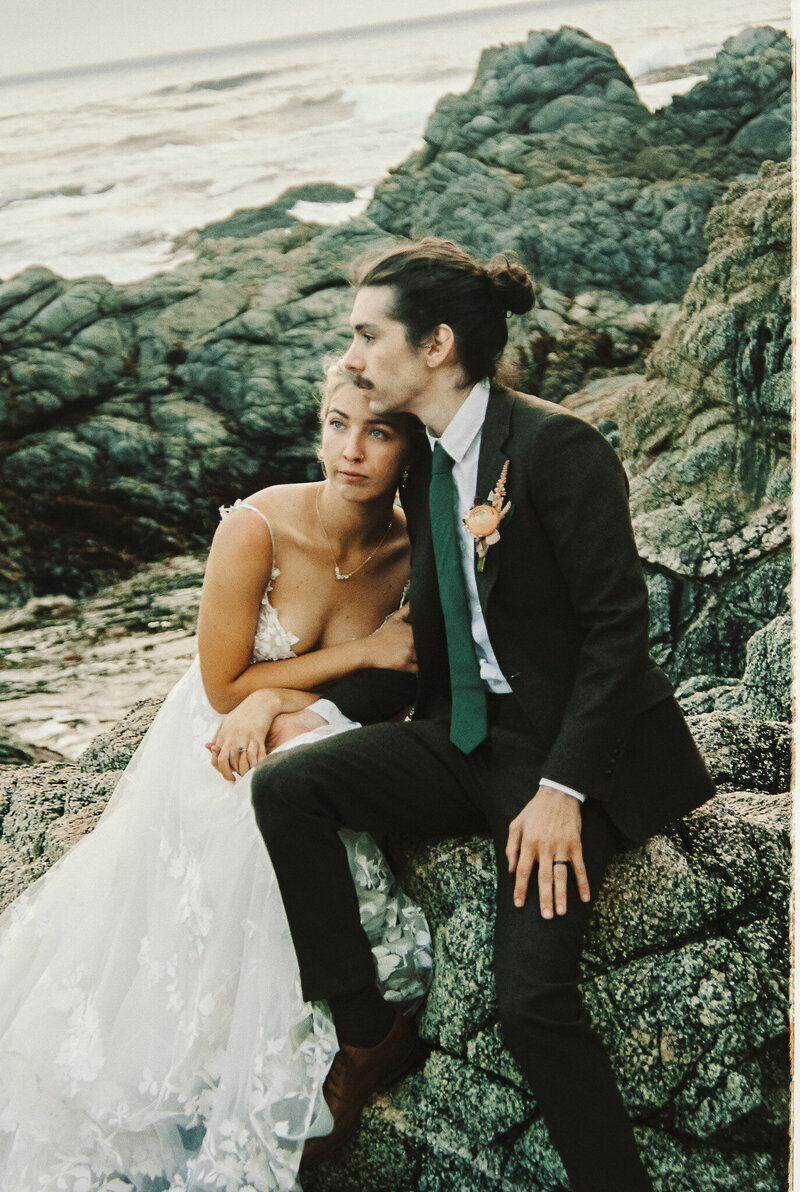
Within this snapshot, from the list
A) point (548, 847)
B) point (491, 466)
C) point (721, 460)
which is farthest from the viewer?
point (721, 460)

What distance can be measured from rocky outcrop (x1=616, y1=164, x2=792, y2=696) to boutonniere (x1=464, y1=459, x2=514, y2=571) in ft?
9.84

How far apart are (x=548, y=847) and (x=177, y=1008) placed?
33.0 inches

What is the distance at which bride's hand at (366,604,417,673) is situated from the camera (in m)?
2.10

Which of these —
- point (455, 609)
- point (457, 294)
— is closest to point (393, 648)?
point (455, 609)

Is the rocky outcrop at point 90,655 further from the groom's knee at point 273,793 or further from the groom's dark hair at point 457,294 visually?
the groom's dark hair at point 457,294

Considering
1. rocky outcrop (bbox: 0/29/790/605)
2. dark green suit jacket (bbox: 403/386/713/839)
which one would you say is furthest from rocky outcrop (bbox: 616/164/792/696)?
dark green suit jacket (bbox: 403/386/713/839)

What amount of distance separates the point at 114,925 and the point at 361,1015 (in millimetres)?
661

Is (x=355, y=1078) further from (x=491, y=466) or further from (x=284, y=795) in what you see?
(x=491, y=466)

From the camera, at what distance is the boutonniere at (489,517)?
5.46 feet

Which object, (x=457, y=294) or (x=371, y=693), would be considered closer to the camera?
(x=457, y=294)

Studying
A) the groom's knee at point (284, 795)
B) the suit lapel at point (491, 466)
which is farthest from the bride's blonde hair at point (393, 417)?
the groom's knee at point (284, 795)

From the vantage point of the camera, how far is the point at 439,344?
1790 millimetres

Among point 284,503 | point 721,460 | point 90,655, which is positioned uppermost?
point 284,503

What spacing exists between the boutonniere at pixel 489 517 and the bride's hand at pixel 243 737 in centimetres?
58
